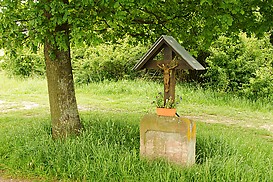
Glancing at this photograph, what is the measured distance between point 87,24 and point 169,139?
197 cm

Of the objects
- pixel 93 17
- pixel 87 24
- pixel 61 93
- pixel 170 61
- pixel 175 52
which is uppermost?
pixel 93 17

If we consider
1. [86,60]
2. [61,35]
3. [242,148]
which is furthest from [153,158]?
[86,60]

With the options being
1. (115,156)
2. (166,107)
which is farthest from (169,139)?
(115,156)

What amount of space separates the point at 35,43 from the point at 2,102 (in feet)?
23.5

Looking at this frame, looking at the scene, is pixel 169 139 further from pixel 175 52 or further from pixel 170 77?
pixel 175 52

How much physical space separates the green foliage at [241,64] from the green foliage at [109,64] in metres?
3.62

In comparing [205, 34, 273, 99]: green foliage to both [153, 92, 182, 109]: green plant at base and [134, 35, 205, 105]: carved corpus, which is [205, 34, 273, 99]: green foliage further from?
[153, 92, 182, 109]: green plant at base

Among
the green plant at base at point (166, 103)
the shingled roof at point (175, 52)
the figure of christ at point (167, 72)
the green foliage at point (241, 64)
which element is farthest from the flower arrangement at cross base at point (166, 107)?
the green foliage at point (241, 64)

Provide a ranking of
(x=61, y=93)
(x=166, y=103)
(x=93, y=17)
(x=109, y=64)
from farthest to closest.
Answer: (x=109, y=64) → (x=61, y=93) → (x=93, y=17) → (x=166, y=103)

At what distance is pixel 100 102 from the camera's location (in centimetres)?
1141

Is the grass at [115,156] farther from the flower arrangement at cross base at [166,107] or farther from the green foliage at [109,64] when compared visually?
the green foliage at [109,64]

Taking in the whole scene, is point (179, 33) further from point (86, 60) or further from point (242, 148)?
point (86, 60)

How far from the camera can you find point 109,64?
14.9 m

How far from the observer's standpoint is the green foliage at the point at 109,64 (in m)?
14.6
